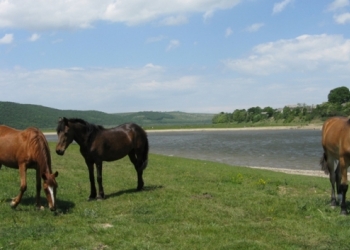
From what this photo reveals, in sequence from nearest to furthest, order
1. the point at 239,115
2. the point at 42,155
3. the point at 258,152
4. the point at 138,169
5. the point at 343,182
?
the point at 42,155 < the point at 343,182 < the point at 138,169 < the point at 258,152 < the point at 239,115

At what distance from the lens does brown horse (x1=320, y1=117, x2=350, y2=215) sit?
9.45 meters

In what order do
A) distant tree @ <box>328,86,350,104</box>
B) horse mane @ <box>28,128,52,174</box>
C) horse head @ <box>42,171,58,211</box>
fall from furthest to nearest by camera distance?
distant tree @ <box>328,86,350,104</box>, horse mane @ <box>28,128,52,174</box>, horse head @ <box>42,171,58,211</box>

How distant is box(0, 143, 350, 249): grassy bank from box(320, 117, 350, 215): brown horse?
0.57 meters

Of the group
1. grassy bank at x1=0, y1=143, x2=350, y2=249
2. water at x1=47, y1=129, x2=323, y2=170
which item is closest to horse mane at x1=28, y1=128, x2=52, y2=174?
grassy bank at x1=0, y1=143, x2=350, y2=249

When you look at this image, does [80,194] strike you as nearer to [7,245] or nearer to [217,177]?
[7,245]

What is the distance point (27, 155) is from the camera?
9.49 meters

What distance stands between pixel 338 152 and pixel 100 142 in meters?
6.38

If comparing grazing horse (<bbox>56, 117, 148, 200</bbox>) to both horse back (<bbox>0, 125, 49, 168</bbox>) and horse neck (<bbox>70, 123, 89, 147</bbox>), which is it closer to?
horse neck (<bbox>70, 123, 89, 147</bbox>)

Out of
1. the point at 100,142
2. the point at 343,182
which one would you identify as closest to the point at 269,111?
the point at 100,142

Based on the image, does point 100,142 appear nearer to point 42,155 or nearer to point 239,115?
point 42,155

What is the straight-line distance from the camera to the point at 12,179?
510 inches

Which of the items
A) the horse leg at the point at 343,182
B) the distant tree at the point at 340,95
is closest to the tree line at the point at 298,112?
the distant tree at the point at 340,95

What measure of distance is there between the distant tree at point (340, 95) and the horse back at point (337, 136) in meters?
132

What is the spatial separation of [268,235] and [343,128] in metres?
3.66
